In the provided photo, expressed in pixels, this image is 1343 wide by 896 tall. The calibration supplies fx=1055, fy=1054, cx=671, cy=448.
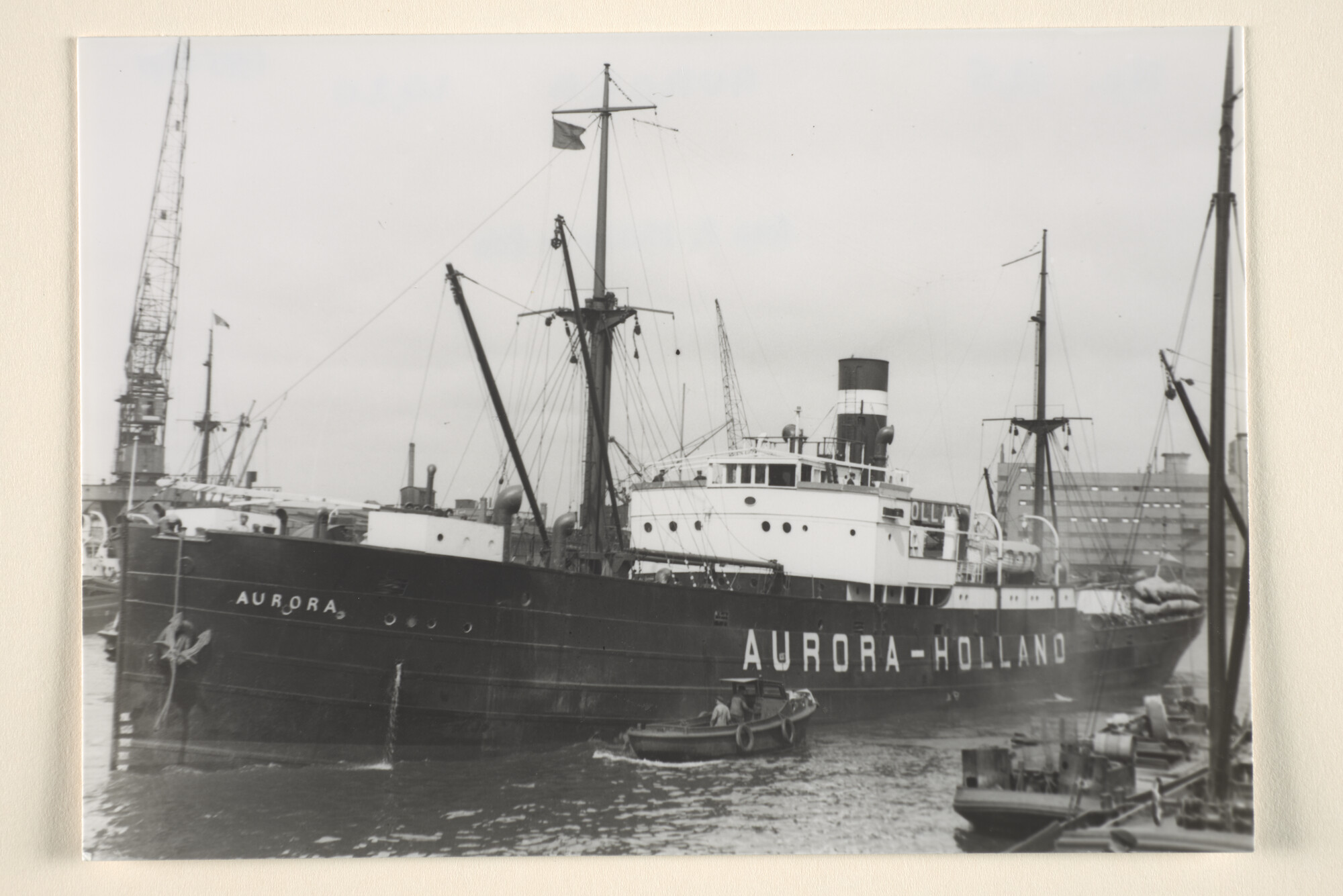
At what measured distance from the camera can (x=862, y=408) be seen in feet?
27.2

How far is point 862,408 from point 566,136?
3.20m

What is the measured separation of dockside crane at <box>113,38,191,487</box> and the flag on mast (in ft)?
6.91

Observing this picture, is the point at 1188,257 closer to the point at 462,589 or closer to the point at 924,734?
the point at 924,734

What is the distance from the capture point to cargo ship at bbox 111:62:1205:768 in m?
6.83

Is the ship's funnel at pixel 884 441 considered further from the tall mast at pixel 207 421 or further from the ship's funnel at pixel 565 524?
the tall mast at pixel 207 421

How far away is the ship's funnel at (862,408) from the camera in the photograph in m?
7.46

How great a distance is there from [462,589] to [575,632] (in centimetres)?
100

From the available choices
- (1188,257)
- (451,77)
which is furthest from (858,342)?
(451,77)

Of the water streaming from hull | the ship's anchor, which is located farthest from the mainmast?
the ship's anchor

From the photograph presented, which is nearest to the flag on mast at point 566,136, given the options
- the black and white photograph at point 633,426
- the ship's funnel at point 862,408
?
the black and white photograph at point 633,426

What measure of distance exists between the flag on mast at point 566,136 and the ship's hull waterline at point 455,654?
3.10 meters

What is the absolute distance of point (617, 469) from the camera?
29.3 feet

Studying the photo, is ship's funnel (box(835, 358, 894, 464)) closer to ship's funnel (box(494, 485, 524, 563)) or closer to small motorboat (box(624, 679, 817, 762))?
small motorboat (box(624, 679, 817, 762))

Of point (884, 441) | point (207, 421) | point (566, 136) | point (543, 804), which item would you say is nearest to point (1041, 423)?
point (884, 441)
